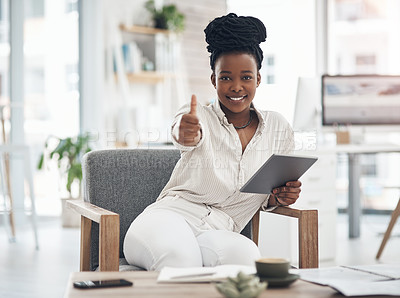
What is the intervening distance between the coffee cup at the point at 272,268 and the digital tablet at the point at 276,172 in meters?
0.38

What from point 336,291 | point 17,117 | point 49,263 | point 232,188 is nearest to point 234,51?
point 232,188

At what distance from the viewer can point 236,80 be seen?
1.87 m

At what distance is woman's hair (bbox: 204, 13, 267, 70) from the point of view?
6.13ft

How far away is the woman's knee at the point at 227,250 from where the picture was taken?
1.67 metres

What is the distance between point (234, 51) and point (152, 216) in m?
0.56

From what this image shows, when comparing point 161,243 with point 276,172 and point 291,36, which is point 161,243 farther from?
point 291,36

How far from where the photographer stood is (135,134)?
5688mm

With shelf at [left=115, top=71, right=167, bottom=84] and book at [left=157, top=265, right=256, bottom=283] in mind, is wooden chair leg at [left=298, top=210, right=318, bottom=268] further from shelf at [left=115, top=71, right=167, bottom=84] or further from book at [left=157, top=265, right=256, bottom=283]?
shelf at [left=115, top=71, right=167, bottom=84]

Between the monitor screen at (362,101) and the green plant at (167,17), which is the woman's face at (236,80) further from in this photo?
the green plant at (167,17)

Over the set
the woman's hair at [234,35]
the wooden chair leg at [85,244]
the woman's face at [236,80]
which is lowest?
the wooden chair leg at [85,244]

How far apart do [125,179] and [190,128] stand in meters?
0.47

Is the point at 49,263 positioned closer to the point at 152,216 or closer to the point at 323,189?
the point at 323,189

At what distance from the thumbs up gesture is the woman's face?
0.61 feet

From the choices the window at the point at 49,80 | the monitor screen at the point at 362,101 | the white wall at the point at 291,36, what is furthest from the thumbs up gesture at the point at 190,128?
the white wall at the point at 291,36
